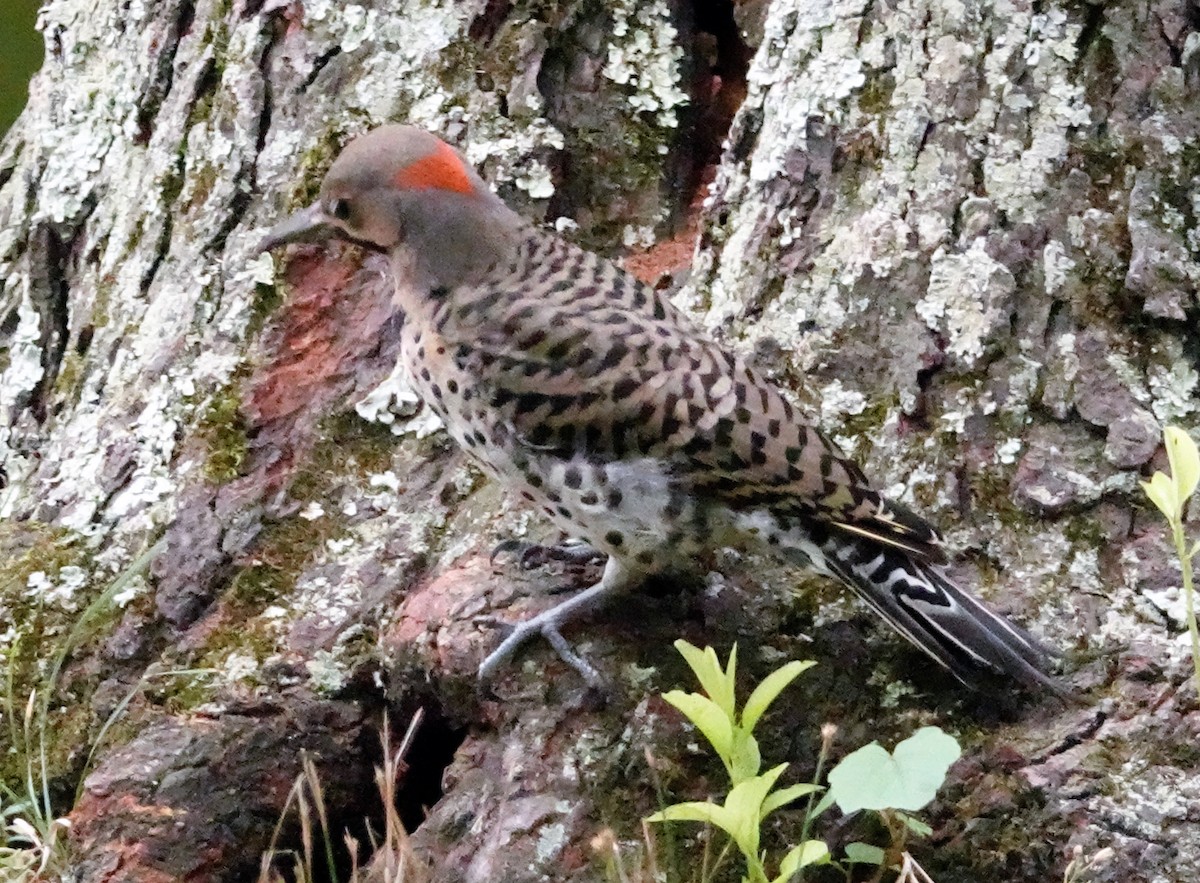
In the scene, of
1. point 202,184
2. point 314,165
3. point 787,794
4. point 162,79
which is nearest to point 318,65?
point 314,165

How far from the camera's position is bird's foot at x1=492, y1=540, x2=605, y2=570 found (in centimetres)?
270

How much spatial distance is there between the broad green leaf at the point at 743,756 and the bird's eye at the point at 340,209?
4.35ft

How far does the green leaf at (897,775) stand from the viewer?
1.85 m

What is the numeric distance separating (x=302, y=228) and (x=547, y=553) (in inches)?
31.9

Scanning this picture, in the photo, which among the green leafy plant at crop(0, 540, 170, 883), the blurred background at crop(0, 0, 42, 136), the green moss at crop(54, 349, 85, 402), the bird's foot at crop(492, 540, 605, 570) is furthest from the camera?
the blurred background at crop(0, 0, 42, 136)

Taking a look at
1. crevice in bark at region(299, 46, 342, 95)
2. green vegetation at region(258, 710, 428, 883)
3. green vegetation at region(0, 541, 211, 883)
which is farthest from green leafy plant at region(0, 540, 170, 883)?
crevice in bark at region(299, 46, 342, 95)

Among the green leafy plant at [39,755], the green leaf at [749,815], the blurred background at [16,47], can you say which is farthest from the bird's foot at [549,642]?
the blurred background at [16,47]

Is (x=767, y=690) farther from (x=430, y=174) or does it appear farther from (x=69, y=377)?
(x=69, y=377)

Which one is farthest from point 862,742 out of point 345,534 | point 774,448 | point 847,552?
point 345,534

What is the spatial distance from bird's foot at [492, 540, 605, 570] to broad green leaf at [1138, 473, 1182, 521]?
3.63 ft

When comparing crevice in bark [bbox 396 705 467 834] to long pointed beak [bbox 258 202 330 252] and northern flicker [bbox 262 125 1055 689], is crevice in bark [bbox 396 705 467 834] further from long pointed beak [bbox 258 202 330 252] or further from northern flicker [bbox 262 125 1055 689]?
long pointed beak [bbox 258 202 330 252]

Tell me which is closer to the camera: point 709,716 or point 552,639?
point 709,716

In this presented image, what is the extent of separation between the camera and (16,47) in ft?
16.8

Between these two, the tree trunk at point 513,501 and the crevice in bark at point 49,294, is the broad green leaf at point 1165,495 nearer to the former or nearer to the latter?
the tree trunk at point 513,501
